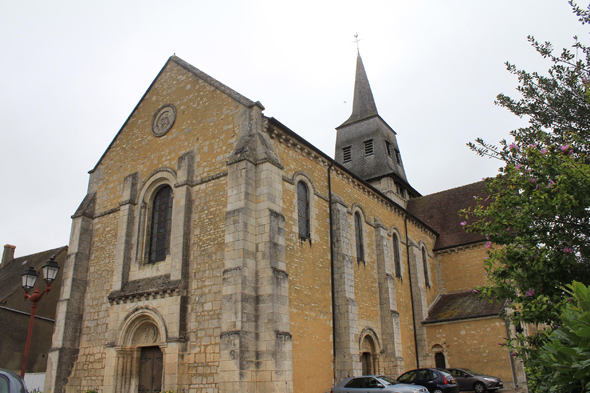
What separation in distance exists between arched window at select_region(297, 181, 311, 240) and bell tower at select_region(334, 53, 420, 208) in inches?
592

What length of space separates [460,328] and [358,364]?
29.3 ft

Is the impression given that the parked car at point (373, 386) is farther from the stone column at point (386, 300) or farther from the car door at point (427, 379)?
the stone column at point (386, 300)

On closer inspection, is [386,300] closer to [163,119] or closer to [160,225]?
[160,225]

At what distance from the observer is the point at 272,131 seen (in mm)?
15234

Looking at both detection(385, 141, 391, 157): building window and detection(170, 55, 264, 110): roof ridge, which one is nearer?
detection(170, 55, 264, 110): roof ridge

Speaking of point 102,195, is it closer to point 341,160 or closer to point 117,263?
point 117,263

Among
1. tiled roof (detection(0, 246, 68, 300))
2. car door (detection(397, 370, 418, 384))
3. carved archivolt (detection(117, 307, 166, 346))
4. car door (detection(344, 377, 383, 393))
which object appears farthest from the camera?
tiled roof (detection(0, 246, 68, 300))

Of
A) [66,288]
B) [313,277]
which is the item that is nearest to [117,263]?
[66,288]

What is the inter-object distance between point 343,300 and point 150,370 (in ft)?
22.6

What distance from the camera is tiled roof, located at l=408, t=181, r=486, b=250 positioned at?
91.2 ft

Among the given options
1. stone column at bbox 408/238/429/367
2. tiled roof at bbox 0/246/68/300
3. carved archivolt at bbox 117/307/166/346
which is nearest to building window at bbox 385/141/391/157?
stone column at bbox 408/238/429/367

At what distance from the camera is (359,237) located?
19.8m

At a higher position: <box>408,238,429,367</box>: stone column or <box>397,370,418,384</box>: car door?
<box>408,238,429,367</box>: stone column

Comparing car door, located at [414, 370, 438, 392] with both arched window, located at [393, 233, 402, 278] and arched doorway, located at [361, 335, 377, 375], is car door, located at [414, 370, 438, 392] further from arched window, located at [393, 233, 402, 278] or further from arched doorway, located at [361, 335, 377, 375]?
arched window, located at [393, 233, 402, 278]
